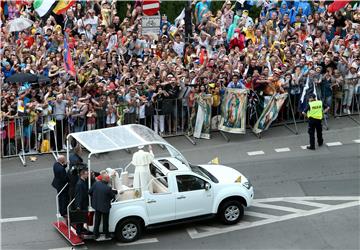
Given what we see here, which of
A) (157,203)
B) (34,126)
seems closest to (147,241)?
(157,203)

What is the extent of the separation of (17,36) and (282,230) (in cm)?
1211

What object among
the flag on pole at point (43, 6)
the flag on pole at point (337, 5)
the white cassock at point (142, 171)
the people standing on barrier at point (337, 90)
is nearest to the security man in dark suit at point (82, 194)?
the white cassock at point (142, 171)

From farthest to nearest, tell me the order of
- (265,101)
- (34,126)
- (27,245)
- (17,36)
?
(17,36)
(265,101)
(34,126)
(27,245)

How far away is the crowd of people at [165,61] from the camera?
21.0 meters

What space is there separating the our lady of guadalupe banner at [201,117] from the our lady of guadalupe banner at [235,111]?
→ 540 mm

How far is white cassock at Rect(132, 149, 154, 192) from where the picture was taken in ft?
51.3

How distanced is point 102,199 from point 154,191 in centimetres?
131

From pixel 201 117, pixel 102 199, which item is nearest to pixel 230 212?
pixel 102 199

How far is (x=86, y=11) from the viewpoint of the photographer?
25.7 meters

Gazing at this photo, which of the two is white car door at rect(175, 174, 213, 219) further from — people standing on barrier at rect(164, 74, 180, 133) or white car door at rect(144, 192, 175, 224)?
people standing on barrier at rect(164, 74, 180, 133)

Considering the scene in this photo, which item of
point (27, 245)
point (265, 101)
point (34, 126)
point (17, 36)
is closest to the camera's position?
point (27, 245)

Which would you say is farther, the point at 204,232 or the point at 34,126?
the point at 34,126

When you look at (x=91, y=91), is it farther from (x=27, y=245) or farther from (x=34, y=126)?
(x=27, y=245)

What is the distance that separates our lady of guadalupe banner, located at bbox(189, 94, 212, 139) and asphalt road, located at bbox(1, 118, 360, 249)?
13.4 inches
